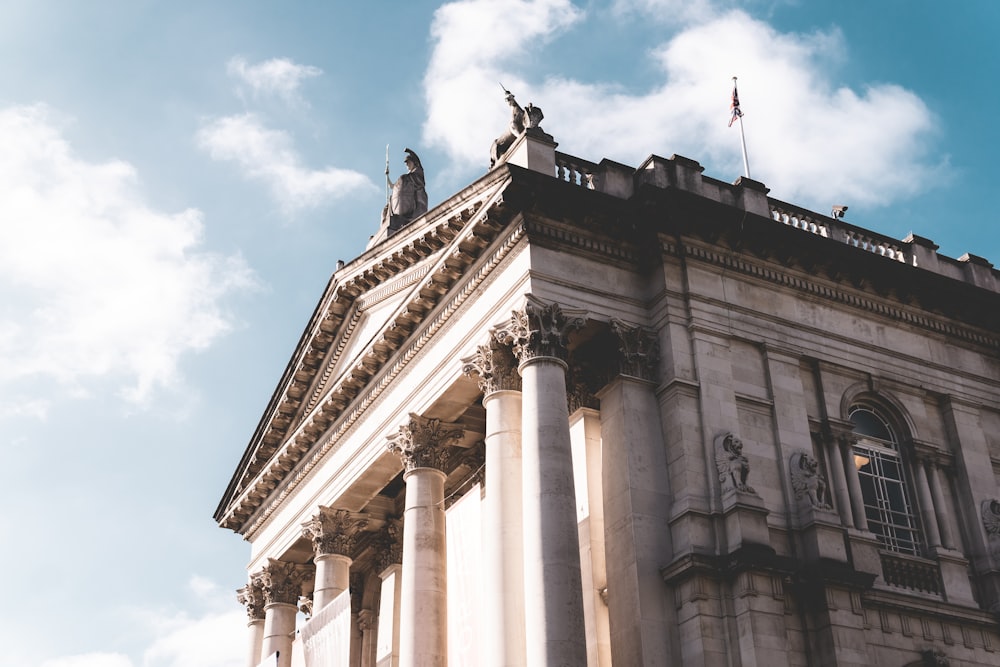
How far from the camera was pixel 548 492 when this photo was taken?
20609 mm

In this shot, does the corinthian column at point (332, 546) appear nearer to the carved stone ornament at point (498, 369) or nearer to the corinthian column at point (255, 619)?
the corinthian column at point (255, 619)

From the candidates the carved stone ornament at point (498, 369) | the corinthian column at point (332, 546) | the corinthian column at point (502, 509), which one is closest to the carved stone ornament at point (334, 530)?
the corinthian column at point (332, 546)

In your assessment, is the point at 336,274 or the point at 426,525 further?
the point at 336,274

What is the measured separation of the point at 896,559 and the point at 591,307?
781cm

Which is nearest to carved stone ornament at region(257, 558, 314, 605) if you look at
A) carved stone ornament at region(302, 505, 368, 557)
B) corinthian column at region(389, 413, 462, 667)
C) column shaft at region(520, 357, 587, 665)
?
carved stone ornament at region(302, 505, 368, 557)

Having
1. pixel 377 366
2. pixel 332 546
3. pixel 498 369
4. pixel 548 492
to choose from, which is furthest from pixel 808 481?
pixel 332 546

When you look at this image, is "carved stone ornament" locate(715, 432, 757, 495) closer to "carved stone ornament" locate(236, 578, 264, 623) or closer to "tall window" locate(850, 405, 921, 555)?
"tall window" locate(850, 405, 921, 555)

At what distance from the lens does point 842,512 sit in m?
23.4

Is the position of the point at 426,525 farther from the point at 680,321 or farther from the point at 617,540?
the point at 680,321

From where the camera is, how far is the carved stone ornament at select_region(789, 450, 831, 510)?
22312mm

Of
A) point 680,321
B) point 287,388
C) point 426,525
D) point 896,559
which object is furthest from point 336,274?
point 896,559

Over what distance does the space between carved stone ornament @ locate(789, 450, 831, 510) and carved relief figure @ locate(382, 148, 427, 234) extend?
1264cm

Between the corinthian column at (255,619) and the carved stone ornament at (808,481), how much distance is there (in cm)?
1729

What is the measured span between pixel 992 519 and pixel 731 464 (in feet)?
23.4
